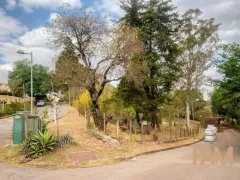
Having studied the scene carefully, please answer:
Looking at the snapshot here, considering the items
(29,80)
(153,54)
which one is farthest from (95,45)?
(29,80)

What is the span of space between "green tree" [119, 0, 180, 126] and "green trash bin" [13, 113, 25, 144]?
11.5m

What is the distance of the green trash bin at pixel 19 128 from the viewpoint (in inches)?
598

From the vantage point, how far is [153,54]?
2600 centimetres

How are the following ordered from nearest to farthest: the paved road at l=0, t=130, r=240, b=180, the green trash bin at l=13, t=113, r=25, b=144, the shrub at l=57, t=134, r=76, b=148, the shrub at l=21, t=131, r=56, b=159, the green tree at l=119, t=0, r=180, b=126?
the paved road at l=0, t=130, r=240, b=180, the shrub at l=21, t=131, r=56, b=159, the shrub at l=57, t=134, r=76, b=148, the green trash bin at l=13, t=113, r=25, b=144, the green tree at l=119, t=0, r=180, b=126

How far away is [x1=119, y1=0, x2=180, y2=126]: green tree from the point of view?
25.4m

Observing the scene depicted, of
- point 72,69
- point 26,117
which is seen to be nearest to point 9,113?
point 72,69

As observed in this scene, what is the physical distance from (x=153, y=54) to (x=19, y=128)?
47.4 ft

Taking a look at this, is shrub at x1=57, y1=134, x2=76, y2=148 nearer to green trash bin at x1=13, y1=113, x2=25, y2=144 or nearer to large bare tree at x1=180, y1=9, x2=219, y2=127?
green trash bin at x1=13, y1=113, x2=25, y2=144

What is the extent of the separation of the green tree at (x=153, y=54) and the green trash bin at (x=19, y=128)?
37.6 feet

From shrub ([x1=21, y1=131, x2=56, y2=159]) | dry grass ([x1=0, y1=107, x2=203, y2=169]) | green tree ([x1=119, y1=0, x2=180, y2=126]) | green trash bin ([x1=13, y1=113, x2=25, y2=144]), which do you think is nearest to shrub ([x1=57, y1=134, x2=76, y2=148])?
dry grass ([x1=0, y1=107, x2=203, y2=169])

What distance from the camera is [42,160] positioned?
42.9 ft

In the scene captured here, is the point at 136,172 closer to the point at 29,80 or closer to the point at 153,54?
the point at 153,54

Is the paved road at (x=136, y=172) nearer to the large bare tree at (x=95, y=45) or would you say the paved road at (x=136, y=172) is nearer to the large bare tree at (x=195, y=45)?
the large bare tree at (x=95, y=45)

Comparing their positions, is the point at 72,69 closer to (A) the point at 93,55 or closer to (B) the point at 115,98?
(A) the point at 93,55
